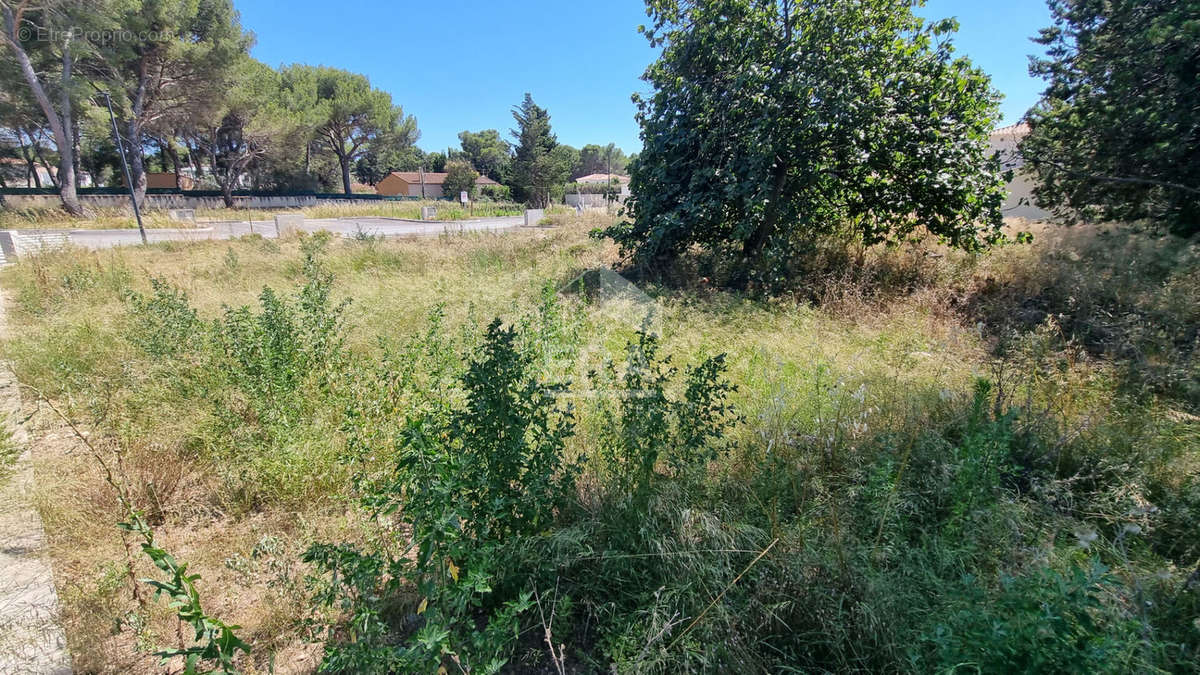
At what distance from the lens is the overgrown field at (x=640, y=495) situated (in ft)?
5.01

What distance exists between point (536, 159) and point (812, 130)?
1281 inches

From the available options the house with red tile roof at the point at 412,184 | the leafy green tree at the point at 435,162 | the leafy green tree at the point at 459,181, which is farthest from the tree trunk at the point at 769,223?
the leafy green tree at the point at 435,162

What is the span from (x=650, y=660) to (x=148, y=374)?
4503 millimetres

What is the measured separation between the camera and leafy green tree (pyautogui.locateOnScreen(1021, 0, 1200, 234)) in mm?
4586

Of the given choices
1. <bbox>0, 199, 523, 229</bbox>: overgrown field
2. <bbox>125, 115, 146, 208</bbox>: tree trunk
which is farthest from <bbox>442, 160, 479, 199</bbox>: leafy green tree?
<bbox>125, 115, 146, 208</bbox>: tree trunk

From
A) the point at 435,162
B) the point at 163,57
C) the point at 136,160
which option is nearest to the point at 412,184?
the point at 435,162

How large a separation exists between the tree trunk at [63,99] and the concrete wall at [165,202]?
111 cm

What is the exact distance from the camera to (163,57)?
71.1ft

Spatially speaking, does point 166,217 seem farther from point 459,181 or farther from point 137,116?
point 459,181

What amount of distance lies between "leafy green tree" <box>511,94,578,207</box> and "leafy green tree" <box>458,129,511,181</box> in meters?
26.4

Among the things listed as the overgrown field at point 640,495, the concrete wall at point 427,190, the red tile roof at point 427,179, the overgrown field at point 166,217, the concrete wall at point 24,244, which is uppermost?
the red tile roof at point 427,179

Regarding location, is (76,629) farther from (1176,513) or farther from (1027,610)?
(1176,513)

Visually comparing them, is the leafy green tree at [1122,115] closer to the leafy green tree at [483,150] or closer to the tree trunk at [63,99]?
the tree trunk at [63,99]

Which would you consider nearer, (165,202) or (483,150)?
(165,202)
